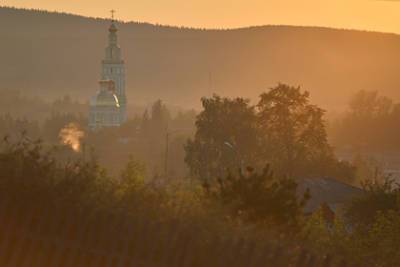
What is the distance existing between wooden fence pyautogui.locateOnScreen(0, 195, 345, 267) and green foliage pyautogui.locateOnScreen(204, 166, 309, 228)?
13.4m

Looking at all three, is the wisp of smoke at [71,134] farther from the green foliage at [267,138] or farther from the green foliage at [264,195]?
the green foliage at [264,195]

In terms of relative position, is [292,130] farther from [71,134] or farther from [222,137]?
[71,134]

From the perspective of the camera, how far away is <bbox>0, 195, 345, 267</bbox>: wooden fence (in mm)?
12945

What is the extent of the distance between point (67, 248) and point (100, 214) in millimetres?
531

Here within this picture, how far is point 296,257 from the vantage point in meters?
13.2

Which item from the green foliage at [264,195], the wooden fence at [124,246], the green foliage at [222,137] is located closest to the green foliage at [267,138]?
the green foliage at [222,137]

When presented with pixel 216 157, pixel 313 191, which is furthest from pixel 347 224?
pixel 216 157

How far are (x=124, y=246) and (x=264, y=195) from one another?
51.7ft

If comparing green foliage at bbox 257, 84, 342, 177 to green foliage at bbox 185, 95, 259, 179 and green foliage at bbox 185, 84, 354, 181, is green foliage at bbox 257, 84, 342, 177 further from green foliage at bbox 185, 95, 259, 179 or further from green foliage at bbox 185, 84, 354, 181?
green foliage at bbox 185, 95, 259, 179

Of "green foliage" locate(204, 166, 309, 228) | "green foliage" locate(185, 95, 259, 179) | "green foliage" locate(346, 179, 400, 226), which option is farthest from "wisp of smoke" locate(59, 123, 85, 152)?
"green foliage" locate(204, 166, 309, 228)

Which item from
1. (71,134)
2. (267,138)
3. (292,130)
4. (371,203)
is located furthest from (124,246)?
(71,134)

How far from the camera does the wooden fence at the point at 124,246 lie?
12945 mm

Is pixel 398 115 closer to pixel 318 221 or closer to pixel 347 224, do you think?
pixel 347 224

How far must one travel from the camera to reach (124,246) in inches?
522
